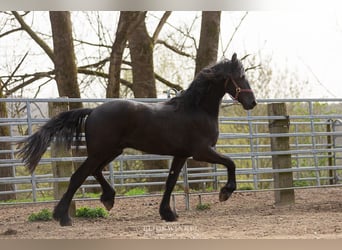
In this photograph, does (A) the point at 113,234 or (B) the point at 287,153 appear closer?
(A) the point at 113,234

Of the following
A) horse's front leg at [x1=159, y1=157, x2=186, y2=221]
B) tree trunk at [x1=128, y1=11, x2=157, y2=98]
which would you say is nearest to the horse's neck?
horse's front leg at [x1=159, y1=157, x2=186, y2=221]

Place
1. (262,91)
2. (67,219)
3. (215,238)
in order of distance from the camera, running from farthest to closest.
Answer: (262,91) < (67,219) < (215,238)

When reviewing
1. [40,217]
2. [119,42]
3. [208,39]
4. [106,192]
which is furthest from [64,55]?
[106,192]

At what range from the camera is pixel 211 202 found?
9.70m

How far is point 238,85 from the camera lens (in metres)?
7.19

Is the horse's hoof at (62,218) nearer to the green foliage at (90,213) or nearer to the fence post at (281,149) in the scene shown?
the green foliage at (90,213)

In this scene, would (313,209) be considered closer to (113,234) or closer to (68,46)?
(113,234)

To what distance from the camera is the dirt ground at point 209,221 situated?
19.9 ft

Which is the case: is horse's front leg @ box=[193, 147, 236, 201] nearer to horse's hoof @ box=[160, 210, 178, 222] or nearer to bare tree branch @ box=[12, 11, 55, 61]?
horse's hoof @ box=[160, 210, 178, 222]

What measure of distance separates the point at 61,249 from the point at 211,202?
4.97 metres

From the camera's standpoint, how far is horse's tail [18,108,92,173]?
22.6ft

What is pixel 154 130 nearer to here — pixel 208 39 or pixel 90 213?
pixel 90 213

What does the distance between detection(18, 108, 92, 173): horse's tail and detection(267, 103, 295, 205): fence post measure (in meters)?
3.38
